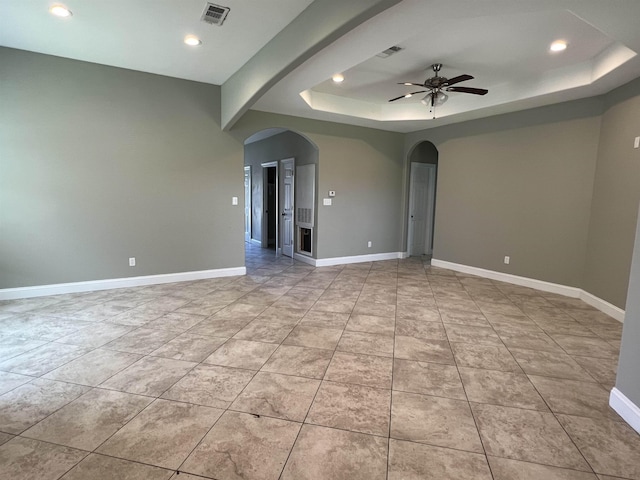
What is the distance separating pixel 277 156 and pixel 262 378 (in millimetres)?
6052

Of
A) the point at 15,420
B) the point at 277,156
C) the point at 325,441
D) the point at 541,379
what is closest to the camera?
the point at 325,441

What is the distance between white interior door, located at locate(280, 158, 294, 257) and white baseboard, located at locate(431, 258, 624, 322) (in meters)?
3.04

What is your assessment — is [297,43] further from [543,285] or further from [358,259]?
[543,285]

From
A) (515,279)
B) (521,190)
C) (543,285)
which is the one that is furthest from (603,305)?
(521,190)

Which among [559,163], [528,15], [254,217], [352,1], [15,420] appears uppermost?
[528,15]

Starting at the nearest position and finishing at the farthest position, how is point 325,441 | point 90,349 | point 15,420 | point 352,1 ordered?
point 325,441
point 15,420
point 352,1
point 90,349

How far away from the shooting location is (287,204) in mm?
7277

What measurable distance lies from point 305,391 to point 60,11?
3891 mm

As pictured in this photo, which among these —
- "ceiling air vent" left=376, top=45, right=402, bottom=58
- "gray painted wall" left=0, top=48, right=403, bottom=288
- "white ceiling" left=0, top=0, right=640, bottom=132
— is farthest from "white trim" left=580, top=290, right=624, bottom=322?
"gray painted wall" left=0, top=48, right=403, bottom=288

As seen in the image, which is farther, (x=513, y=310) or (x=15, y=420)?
(x=513, y=310)

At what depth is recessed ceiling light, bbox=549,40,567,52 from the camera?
339 cm

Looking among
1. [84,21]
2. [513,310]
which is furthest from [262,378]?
[84,21]

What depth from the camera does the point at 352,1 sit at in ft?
7.58

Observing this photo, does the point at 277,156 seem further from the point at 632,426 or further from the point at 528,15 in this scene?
the point at 632,426
